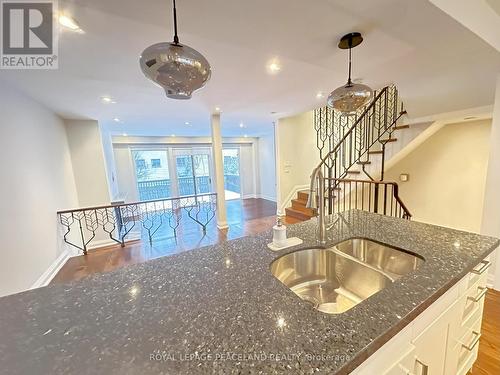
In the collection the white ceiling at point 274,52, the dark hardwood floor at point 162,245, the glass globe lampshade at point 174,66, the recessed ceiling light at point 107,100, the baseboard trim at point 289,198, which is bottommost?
the dark hardwood floor at point 162,245

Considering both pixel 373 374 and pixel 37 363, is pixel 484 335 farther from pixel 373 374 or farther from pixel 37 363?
pixel 37 363

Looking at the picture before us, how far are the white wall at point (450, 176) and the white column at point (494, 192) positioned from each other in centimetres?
140

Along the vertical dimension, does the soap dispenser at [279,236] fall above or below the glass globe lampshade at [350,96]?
below

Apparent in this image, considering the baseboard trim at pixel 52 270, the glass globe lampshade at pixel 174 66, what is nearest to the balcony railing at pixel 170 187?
the baseboard trim at pixel 52 270

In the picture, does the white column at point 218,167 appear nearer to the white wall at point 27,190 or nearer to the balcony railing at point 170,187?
the white wall at point 27,190

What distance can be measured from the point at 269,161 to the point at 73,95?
5.51 meters

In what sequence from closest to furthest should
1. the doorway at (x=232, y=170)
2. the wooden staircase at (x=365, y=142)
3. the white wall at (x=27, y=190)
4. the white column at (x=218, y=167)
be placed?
the white wall at (x=27, y=190)
the wooden staircase at (x=365, y=142)
the white column at (x=218, y=167)
the doorway at (x=232, y=170)

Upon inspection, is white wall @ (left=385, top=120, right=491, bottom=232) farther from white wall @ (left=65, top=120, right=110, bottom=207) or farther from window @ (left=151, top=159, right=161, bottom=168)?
window @ (left=151, top=159, right=161, bottom=168)

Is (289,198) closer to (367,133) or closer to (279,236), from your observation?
(367,133)

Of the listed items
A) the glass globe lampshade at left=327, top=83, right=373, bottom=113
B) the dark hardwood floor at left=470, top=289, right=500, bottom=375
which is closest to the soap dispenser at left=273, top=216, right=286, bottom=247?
the glass globe lampshade at left=327, top=83, right=373, bottom=113

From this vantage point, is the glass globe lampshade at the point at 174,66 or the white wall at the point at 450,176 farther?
the white wall at the point at 450,176

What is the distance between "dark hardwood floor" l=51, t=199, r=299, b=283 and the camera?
9.98 ft

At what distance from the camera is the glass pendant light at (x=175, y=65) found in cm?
83

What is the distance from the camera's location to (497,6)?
144 centimetres
